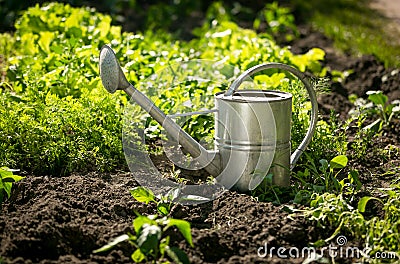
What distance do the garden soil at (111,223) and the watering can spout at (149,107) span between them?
0.16 m

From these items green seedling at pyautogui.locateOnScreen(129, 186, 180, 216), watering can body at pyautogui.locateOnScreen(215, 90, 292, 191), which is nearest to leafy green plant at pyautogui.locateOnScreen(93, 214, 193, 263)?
green seedling at pyautogui.locateOnScreen(129, 186, 180, 216)

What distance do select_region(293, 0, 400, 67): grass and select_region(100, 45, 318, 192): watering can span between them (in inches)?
95.2

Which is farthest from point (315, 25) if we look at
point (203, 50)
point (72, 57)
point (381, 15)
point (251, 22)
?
point (72, 57)

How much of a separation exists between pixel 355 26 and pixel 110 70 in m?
4.81

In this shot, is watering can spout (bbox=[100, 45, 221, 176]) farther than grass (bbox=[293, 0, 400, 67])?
No

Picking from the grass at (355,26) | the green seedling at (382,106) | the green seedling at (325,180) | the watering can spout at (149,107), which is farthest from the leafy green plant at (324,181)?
the grass at (355,26)

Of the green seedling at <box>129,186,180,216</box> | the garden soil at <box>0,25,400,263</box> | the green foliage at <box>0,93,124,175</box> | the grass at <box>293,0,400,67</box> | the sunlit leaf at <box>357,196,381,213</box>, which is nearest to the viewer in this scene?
the garden soil at <box>0,25,400,263</box>

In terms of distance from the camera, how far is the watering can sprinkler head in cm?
262

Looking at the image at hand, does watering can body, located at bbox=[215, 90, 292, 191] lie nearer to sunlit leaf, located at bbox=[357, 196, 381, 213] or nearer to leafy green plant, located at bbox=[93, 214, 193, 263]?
sunlit leaf, located at bbox=[357, 196, 381, 213]

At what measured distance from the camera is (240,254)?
230cm

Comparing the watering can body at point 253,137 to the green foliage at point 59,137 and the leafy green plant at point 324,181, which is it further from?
the green foliage at point 59,137

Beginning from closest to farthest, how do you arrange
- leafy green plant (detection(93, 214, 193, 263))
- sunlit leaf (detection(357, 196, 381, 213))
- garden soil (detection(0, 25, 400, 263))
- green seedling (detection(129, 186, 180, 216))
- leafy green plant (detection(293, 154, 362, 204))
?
leafy green plant (detection(93, 214, 193, 263))
garden soil (detection(0, 25, 400, 263))
sunlit leaf (detection(357, 196, 381, 213))
green seedling (detection(129, 186, 180, 216))
leafy green plant (detection(293, 154, 362, 204))

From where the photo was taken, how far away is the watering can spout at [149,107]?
263 cm

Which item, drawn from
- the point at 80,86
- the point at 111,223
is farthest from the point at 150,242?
the point at 80,86
